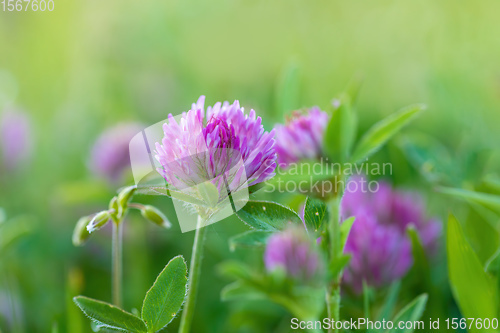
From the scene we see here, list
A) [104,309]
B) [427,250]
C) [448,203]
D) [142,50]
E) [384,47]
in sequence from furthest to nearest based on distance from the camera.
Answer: [142,50]
[384,47]
[448,203]
[427,250]
[104,309]

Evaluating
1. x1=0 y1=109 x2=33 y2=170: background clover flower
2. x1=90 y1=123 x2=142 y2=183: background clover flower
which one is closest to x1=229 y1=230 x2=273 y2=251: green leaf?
x1=90 y1=123 x2=142 y2=183: background clover flower

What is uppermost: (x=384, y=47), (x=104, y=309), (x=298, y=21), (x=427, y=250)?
(x=298, y=21)

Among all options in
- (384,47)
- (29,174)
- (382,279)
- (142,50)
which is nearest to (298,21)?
(384,47)

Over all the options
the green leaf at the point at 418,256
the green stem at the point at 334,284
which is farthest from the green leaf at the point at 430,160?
the green stem at the point at 334,284

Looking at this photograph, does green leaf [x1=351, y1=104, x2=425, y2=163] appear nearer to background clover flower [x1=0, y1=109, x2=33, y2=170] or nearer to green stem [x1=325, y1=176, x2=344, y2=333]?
green stem [x1=325, y1=176, x2=344, y2=333]

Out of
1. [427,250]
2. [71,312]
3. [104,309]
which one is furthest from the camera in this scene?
[427,250]

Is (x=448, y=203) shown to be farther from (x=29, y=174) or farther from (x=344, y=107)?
(x=29, y=174)

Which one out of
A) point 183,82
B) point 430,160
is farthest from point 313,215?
point 183,82
